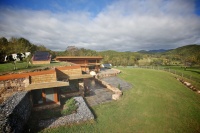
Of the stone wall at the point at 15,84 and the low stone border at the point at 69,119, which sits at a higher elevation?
the stone wall at the point at 15,84

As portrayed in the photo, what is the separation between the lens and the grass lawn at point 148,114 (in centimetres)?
1070

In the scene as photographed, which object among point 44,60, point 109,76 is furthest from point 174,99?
point 44,60

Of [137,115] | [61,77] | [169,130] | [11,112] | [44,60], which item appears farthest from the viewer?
[44,60]

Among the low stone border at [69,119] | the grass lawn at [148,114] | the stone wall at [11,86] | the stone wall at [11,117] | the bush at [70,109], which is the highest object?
the stone wall at [11,86]

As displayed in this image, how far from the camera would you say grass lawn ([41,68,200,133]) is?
10.7 m

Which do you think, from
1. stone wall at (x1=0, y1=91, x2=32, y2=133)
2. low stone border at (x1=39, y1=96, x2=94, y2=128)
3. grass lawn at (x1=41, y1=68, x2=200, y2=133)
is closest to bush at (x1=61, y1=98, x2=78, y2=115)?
low stone border at (x1=39, y1=96, x2=94, y2=128)

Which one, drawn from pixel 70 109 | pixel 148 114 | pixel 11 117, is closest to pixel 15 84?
pixel 11 117

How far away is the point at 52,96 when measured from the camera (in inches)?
523

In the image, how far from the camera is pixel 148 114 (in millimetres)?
13141

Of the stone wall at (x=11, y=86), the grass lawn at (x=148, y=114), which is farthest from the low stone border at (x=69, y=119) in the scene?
the stone wall at (x=11, y=86)

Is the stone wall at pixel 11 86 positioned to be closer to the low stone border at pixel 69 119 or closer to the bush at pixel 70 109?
the low stone border at pixel 69 119

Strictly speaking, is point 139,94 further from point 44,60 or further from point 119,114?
point 44,60

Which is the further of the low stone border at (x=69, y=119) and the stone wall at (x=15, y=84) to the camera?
the stone wall at (x=15, y=84)

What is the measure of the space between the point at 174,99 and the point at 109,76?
1688cm
